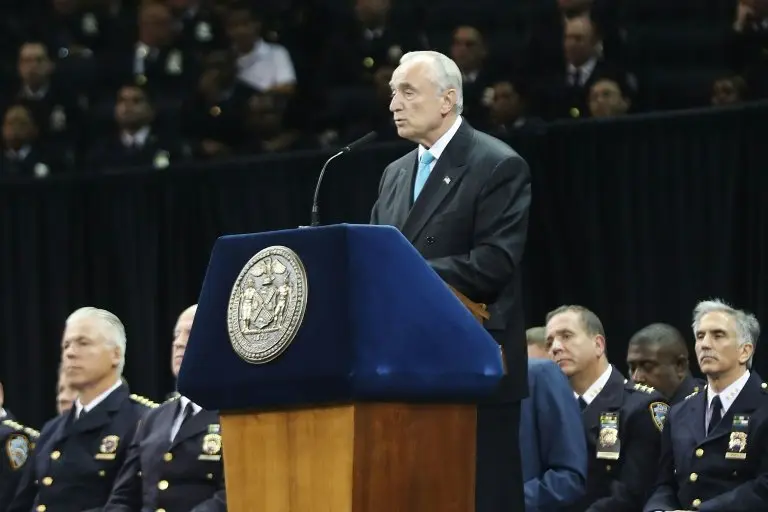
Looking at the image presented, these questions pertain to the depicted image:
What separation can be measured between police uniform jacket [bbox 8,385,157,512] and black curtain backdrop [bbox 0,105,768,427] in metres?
1.76

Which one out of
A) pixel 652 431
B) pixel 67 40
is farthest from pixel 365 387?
pixel 67 40

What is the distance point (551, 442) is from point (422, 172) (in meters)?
1.52

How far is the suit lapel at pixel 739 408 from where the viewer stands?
5305 mm

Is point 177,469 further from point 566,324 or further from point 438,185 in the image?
point 438,185

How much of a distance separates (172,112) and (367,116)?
140 cm

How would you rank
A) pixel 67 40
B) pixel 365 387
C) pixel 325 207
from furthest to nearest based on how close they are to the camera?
pixel 67 40 < pixel 325 207 < pixel 365 387

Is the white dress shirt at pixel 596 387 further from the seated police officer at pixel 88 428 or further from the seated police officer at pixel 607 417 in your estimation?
the seated police officer at pixel 88 428

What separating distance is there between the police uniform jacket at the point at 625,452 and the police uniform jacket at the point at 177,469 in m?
1.26

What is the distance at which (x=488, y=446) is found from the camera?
3.39m

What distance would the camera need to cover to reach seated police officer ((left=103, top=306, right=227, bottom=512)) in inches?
213

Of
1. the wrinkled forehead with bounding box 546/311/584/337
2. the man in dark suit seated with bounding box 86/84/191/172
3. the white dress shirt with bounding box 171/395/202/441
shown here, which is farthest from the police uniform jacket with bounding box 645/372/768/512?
the man in dark suit seated with bounding box 86/84/191/172

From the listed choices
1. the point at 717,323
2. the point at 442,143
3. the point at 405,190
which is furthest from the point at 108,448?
the point at 442,143

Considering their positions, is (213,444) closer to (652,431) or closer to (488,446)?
(652,431)

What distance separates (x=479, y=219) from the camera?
3.41 m
